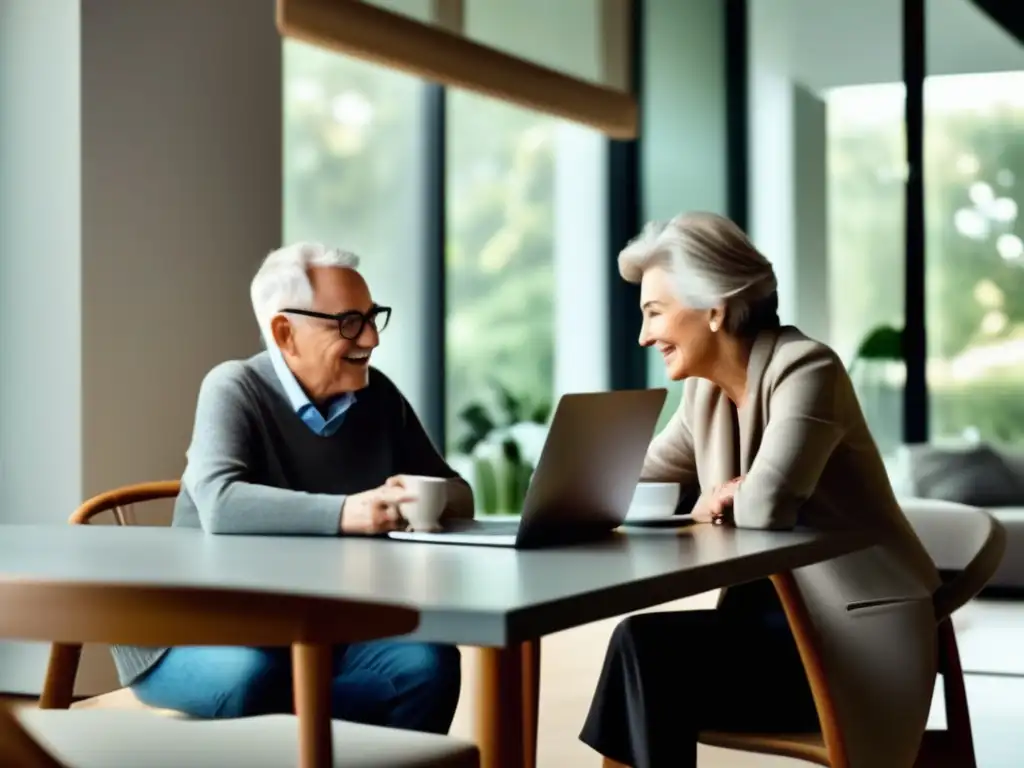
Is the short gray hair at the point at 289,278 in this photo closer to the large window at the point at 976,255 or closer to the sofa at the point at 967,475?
the sofa at the point at 967,475

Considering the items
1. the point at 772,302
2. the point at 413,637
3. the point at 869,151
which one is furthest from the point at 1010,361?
the point at 413,637

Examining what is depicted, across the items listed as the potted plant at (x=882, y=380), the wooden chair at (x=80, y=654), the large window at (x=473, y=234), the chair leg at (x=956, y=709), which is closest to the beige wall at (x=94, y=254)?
the wooden chair at (x=80, y=654)

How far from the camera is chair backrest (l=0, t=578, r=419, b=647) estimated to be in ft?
4.18

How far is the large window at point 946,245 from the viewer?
7238mm

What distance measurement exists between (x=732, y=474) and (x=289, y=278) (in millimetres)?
849

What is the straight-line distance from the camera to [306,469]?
2.64 meters

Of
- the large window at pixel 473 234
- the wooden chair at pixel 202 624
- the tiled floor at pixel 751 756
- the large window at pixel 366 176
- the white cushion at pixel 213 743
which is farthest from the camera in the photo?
the large window at pixel 473 234

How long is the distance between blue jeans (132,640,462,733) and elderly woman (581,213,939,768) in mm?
271

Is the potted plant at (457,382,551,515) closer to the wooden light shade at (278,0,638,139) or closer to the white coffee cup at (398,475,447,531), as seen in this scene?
the wooden light shade at (278,0,638,139)

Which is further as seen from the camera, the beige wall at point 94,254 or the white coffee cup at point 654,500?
the beige wall at point 94,254

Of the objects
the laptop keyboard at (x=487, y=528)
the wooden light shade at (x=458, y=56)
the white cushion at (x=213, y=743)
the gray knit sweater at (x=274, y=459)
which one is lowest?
the white cushion at (x=213, y=743)

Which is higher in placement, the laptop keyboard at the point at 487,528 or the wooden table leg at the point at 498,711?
the laptop keyboard at the point at 487,528

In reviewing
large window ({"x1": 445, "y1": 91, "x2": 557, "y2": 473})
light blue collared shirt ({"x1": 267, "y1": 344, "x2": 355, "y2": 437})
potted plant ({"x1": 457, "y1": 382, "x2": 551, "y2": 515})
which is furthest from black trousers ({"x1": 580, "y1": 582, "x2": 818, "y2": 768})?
large window ({"x1": 445, "y1": 91, "x2": 557, "y2": 473})

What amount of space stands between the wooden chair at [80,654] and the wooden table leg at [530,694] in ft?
2.16
